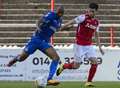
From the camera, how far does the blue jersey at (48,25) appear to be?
14.8m

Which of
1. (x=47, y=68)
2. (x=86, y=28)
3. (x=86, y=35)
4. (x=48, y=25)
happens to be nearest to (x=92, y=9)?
(x=86, y=28)

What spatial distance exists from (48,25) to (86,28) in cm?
133

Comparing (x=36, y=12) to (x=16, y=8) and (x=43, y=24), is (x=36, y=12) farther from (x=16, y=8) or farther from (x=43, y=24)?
(x=43, y=24)

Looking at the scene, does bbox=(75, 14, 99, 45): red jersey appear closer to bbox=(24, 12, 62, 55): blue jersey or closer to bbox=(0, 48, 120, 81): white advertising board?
bbox=(24, 12, 62, 55): blue jersey

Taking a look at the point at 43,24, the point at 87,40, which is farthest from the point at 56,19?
the point at 87,40

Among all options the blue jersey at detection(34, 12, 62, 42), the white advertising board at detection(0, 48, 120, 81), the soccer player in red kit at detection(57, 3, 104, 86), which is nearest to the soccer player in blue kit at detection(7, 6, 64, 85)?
the blue jersey at detection(34, 12, 62, 42)

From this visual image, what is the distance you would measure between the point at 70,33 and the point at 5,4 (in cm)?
418

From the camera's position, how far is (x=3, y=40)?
952 inches

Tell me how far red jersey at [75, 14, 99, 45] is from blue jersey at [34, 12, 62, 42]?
0.94 metres

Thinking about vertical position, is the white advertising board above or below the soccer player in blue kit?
below

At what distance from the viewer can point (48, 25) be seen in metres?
14.9

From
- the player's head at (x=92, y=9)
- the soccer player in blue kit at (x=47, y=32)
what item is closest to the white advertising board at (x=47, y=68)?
the player's head at (x=92, y=9)

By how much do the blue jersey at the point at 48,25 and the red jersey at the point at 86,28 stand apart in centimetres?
94

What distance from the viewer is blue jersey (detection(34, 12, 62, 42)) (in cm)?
1481
